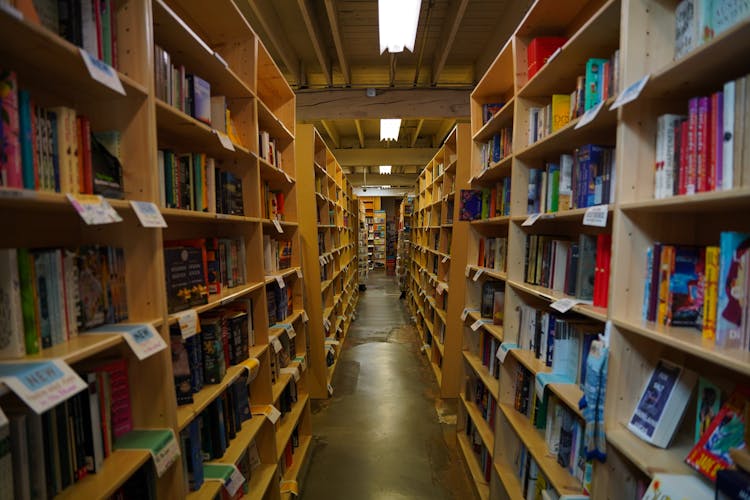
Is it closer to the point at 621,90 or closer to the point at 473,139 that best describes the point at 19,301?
the point at 621,90

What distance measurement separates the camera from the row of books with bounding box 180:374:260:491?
1.26 m

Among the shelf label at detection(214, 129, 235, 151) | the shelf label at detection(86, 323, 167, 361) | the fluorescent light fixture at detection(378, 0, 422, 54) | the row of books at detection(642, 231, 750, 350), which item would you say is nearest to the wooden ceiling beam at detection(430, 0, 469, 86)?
the fluorescent light fixture at detection(378, 0, 422, 54)

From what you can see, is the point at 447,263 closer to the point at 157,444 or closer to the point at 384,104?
the point at 384,104

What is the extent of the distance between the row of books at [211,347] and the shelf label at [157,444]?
0.17 m

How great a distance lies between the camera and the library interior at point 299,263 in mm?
811

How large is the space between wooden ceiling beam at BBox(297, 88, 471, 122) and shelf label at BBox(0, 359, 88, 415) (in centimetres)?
379

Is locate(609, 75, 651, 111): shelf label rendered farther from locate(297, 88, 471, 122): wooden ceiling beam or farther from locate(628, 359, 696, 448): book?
locate(297, 88, 471, 122): wooden ceiling beam

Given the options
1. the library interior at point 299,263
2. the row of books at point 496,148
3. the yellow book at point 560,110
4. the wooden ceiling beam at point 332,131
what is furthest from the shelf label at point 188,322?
the wooden ceiling beam at point 332,131

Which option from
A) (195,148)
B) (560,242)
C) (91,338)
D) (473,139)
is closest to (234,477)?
(91,338)

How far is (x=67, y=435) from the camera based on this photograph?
881mm

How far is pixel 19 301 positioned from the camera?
77 centimetres

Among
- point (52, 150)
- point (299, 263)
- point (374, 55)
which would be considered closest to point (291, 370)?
point (299, 263)

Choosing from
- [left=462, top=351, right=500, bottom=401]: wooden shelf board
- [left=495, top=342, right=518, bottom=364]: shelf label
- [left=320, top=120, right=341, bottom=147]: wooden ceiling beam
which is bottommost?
[left=462, top=351, right=500, bottom=401]: wooden shelf board

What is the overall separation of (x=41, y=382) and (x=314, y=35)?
3.17 m
